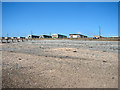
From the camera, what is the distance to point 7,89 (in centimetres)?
303

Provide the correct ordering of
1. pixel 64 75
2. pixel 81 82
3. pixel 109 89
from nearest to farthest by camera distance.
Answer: pixel 109 89 < pixel 81 82 < pixel 64 75

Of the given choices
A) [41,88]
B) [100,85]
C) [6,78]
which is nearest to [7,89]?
[6,78]

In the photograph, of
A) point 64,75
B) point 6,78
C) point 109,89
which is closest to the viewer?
point 109,89

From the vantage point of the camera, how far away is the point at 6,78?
12.0 ft

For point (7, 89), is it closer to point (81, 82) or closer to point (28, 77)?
point (28, 77)

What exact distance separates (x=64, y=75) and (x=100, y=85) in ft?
4.52

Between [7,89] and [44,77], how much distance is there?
1.28 metres

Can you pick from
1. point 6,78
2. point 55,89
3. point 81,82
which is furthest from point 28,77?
point 81,82

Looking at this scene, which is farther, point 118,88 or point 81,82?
point 81,82

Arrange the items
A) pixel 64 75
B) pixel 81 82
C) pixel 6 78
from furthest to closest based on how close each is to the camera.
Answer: pixel 64 75, pixel 6 78, pixel 81 82

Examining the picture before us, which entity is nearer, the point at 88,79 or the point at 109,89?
A: the point at 109,89

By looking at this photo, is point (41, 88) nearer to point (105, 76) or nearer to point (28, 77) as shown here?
point (28, 77)

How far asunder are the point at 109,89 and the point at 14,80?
3.18 m

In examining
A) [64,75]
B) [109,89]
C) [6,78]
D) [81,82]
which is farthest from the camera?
[64,75]
